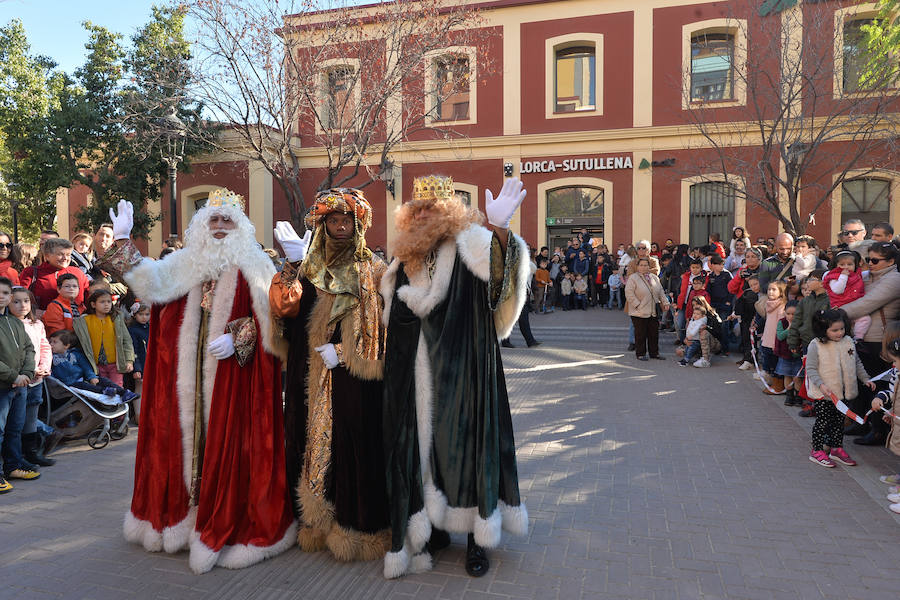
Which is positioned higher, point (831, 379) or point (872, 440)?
point (831, 379)

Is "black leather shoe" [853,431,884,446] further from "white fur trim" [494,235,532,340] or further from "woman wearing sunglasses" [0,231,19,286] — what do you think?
"woman wearing sunglasses" [0,231,19,286]

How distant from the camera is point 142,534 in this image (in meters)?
3.56

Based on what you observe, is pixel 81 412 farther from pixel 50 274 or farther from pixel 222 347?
pixel 222 347

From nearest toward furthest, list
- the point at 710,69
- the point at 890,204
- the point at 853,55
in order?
the point at 853,55 → the point at 890,204 → the point at 710,69

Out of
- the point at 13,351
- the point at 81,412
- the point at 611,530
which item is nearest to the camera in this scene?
the point at 611,530

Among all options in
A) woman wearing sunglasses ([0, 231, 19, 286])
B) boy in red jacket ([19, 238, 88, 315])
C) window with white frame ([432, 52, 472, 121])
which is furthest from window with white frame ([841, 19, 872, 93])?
woman wearing sunglasses ([0, 231, 19, 286])

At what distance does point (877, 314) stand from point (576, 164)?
1231 cm

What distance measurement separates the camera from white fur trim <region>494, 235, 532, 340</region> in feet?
10.1

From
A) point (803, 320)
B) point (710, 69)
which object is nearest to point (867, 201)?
point (710, 69)

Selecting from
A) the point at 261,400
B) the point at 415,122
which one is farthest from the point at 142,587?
the point at 415,122

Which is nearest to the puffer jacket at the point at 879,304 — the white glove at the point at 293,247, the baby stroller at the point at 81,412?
the white glove at the point at 293,247

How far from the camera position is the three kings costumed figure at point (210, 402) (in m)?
3.39

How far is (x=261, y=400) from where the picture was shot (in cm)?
346

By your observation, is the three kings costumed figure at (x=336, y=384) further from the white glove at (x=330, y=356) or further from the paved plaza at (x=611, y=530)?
the paved plaza at (x=611, y=530)
